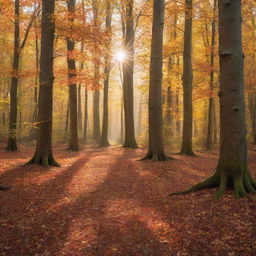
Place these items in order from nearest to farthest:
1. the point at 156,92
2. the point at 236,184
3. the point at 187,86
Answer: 1. the point at 236,184
2. the point at 156,92
3. the point at 187,86

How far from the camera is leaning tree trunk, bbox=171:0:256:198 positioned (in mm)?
5285

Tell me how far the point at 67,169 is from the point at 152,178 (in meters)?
3.46

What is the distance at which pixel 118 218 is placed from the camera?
16.2 feet

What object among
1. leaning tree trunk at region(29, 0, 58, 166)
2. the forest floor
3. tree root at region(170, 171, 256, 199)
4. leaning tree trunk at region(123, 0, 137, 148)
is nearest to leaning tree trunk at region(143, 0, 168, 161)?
the forest floor

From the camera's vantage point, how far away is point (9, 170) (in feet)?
27.1

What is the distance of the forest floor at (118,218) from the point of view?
3752mm

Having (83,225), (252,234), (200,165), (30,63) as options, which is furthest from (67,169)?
(30,63)

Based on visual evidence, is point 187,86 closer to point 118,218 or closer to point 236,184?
point 236,184

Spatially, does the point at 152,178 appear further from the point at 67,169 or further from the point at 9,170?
the point at 9,170

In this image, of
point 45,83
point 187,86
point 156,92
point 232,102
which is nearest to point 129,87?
point 187,86

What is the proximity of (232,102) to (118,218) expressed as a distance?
3664 millimetres

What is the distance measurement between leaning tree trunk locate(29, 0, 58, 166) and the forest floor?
1.43 metres

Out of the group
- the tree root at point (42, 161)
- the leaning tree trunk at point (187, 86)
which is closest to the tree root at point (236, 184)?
the tree root at point (42, 161)

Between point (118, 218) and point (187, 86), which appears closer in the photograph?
point (118, 218)
